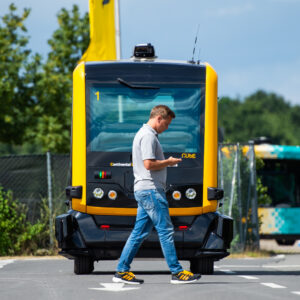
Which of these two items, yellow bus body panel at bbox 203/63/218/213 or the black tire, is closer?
yellow bus body panel at bbox 203/63/218/213

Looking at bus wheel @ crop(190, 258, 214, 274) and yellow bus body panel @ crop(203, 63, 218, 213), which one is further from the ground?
yellow bus body panel @ crop(203, 63, 218, 213)

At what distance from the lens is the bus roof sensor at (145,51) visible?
12.1m

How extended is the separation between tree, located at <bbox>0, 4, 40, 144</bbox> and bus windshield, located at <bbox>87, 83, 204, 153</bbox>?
23193mm

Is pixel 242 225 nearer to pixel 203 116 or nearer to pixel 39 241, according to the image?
pixel 39 241

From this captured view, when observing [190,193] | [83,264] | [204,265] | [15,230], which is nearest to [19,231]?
[15,230]

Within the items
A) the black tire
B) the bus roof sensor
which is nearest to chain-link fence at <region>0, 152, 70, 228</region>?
the bus roof sensor

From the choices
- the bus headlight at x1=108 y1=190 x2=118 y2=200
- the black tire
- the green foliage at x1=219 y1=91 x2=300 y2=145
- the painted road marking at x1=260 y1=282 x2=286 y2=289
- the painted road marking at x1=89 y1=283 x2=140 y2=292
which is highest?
the green foliage at x1=219 y1=91 x2=300 y2=145

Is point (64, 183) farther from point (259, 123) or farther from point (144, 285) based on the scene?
point (259, 123)

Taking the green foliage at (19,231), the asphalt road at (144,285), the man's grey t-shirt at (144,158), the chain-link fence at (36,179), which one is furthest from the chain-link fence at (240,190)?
the man's grey t-shirt at (144,158)

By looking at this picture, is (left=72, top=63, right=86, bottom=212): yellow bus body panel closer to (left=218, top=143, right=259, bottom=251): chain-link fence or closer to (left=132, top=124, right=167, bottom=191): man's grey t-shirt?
(left=132, top=124, right=167, bottom=191): man's grey t-shirt

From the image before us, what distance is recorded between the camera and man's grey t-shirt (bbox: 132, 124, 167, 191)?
9844 millimetres

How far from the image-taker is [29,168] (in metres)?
18.3

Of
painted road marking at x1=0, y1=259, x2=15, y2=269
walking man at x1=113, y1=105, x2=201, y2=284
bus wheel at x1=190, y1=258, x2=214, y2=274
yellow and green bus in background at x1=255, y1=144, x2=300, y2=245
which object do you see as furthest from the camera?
yellow and green bus in background at x1=255, y1=144, x2=300, y2=245

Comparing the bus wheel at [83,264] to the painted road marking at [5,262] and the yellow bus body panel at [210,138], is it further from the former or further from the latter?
the painted road marking at [5,262]
